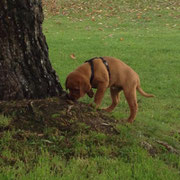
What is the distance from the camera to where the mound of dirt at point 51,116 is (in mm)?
3828

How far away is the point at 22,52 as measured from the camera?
4188mm

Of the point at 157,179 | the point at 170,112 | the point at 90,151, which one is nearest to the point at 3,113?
the point at 90,151

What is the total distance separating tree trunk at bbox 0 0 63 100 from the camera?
13.2ft

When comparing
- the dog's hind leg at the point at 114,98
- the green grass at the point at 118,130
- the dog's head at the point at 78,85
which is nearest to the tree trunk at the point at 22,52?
the dog's head at the point at 78,85

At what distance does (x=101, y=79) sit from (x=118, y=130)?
0.98m

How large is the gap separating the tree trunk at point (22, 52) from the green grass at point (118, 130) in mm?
620

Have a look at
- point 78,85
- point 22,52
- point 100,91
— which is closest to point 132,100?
point 100,91

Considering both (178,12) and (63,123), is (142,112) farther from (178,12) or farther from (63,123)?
(178,12)

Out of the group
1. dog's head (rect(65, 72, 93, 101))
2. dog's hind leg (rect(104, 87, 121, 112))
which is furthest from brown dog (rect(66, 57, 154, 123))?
dog's hind leg (rect(104, 87, 121, 112))

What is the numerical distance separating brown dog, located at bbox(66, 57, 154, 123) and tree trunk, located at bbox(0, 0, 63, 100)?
416 millimetres

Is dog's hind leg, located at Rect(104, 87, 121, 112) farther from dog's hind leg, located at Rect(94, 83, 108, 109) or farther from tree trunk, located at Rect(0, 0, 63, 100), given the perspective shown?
tree trunk, located at Rect(0, 0, 63, 100)

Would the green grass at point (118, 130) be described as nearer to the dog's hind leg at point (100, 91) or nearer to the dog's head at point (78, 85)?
the dog's hind leg at point (100, 91)

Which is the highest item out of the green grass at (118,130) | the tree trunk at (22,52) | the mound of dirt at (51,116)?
the tree trunk at (22,52)

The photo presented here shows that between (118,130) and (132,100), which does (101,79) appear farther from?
(118,130)
